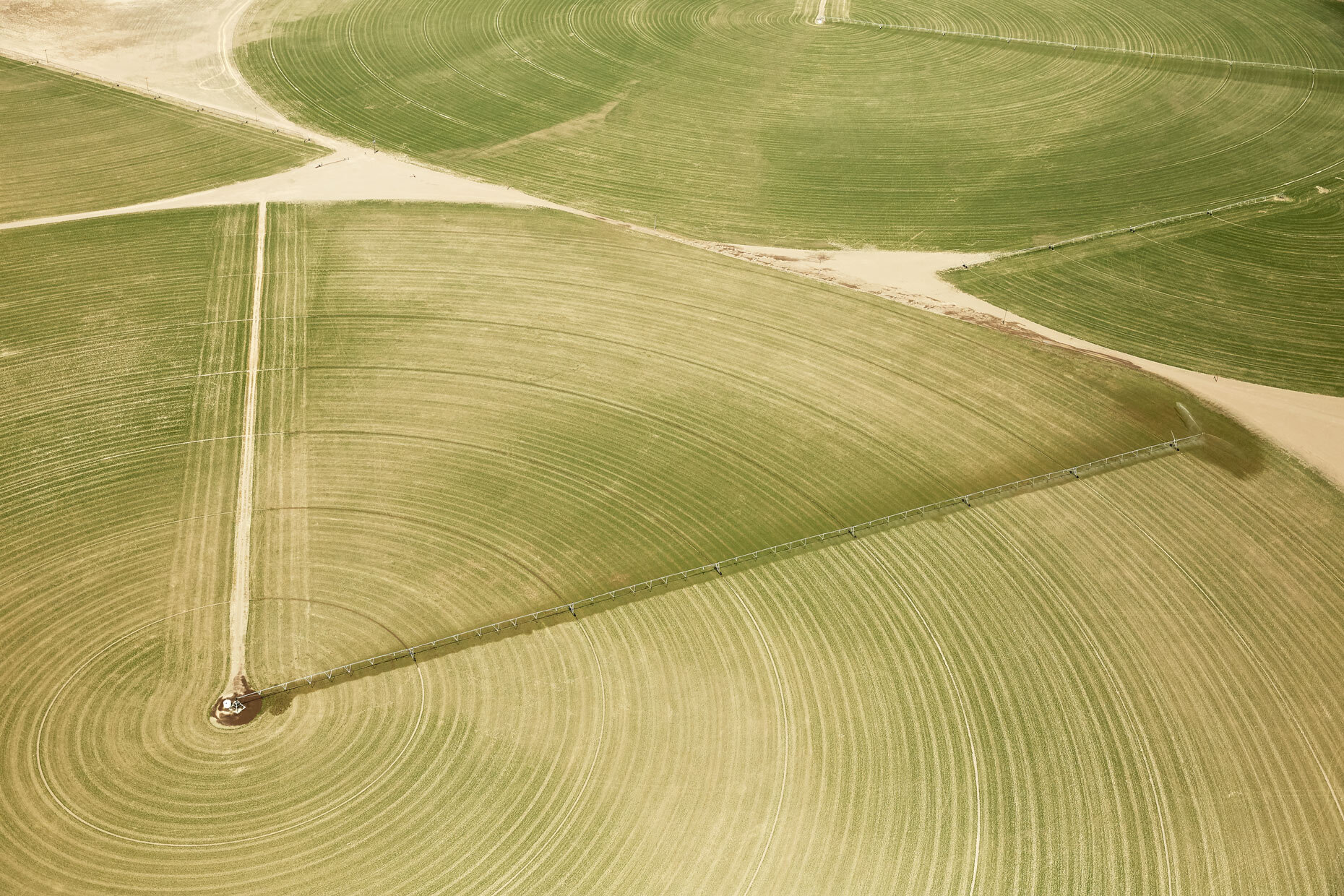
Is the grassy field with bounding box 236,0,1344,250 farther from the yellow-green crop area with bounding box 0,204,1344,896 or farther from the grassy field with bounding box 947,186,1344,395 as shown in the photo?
the yellow-green crop area with bounding box 0,204,1344,896

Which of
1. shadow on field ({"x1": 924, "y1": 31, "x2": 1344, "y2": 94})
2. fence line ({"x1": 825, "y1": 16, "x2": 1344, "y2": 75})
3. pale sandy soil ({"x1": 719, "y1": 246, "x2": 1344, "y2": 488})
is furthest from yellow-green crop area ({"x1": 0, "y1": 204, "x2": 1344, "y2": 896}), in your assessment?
fence line ({"x1": 825, "y1": 16, "x2": 1344, "y2": 75})

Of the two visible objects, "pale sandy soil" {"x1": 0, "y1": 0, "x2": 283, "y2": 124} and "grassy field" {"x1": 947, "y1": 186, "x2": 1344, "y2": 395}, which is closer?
"grassy field" {"x1": 947, "y1": 186, "x2": 1344, "y2": 395}

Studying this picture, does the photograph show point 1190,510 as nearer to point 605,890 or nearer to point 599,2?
point 605,890

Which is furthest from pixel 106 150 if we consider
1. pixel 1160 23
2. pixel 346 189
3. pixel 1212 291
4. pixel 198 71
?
pixel 1160 23

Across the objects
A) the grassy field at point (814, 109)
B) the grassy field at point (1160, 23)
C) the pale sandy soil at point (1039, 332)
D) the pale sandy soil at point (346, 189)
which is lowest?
the pale sandy soil at point (1039, 332)

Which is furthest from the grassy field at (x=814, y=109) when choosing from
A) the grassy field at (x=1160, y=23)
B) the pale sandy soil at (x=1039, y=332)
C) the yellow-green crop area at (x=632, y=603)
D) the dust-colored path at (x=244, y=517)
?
the dust-colored path at (x=244, y=517)

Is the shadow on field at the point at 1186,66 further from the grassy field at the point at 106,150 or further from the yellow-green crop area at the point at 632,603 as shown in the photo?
the grassy field at the point at 106,150
